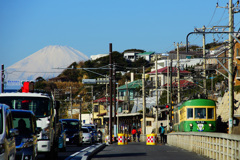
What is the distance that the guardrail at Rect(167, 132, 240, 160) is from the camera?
14.7m

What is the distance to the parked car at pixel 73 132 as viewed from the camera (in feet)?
122

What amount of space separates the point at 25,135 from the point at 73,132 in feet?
76.7

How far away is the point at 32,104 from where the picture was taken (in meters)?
19.2

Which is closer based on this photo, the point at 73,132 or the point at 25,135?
the point at 25,135

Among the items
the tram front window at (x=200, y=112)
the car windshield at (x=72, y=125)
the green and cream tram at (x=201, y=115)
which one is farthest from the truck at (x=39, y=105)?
the tram front window at (x=200, y=112)

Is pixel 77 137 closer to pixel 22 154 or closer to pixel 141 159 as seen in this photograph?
pixel 141 159

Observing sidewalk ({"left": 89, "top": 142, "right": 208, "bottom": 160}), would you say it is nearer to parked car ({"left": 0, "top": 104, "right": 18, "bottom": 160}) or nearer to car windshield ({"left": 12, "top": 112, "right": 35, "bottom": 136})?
car windshield ({"left": 12, "top": 112, "right": 35, "bottom": 136})

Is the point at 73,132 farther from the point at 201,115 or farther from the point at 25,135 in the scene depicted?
the point at 25,135

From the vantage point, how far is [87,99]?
138 m

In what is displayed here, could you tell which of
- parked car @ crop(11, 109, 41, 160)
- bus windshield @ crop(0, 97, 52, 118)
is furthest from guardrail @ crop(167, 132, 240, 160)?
bus windshield @ crop(0, 97, 52, 118)

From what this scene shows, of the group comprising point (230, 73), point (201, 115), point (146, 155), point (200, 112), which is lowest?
point (146, 155)

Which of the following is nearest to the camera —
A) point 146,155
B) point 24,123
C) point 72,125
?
point 24,123

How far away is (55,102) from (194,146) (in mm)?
8232

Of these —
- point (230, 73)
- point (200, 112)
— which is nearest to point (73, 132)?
point (200, 112)
